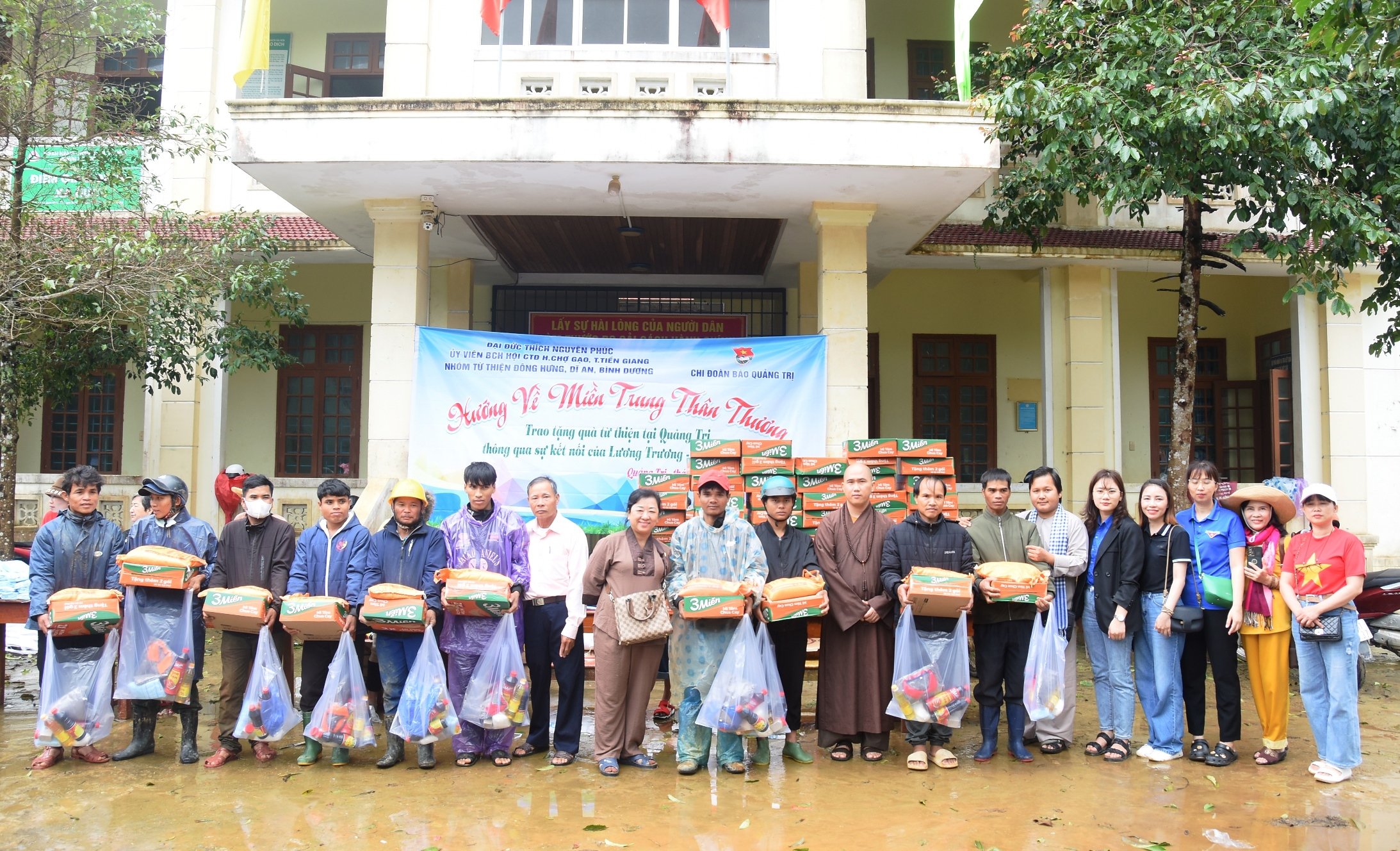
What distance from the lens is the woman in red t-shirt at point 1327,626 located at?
5.06m

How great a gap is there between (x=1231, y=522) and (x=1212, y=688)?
9.17 ft

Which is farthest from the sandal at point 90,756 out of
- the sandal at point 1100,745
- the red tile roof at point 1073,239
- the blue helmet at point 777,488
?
the red tile roof at point 1073,239

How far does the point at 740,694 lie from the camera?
5.09 m

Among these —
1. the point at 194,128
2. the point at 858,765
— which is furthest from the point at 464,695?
the point at 194,128

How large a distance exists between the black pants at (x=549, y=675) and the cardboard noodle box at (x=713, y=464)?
2.53 m

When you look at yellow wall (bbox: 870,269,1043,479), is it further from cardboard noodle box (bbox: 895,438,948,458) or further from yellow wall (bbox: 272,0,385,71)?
yellow wall (bbox: 272,0,385,71)

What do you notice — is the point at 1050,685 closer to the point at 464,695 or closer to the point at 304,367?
the point at 464,695

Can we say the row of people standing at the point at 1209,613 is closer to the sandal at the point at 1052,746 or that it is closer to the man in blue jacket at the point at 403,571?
the sandal at the point at 1052,746

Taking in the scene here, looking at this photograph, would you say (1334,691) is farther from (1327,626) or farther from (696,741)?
(696,741)

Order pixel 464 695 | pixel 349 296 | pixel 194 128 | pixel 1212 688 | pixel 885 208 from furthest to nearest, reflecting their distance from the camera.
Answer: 1. pixel 349 296
2. pixel 194 128
3. pixel 885 208
4. pixel 1212 688
5. pixel 464 695

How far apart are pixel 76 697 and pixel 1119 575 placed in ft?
18.0

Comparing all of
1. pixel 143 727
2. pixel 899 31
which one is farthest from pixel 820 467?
pixel 899 31

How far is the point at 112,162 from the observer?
959cm

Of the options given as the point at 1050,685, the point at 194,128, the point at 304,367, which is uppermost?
the point at 194,128
